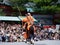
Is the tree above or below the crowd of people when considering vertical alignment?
above

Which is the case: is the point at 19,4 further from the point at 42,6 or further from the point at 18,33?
the point at 18,33

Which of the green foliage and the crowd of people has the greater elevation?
the green foliage

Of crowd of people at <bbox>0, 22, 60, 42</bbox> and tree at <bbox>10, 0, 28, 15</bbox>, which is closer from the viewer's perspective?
crowd of people at <bbox>0, 22, 60, 42</bbox>

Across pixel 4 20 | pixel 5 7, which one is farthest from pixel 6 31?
pixel 5 7

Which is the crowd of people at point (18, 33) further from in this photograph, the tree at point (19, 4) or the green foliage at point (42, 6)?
the tree at point (19, 4)

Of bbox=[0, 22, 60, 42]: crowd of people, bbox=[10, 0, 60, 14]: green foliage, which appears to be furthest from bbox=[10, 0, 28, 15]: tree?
bbox=[0, 22, 60, 42]: crowd of people

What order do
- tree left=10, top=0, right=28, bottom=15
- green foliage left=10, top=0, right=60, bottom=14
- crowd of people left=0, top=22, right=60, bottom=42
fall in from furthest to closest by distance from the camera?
green foliage left=10, top=0, right=60, bottom=14, tree left=10, top=0, right=28, bottom=15, crowd of people left=0, top=22, right=60, bottom=42

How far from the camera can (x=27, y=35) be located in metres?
11.9

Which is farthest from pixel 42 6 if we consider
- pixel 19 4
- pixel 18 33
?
pixel 18 33

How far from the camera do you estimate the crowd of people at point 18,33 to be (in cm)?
1413

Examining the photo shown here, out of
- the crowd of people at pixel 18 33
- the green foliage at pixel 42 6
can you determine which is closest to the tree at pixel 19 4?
the green foliage at pixel 42 6

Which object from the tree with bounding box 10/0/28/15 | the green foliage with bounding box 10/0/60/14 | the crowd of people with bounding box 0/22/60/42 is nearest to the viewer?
the crowd of people with bounding box 0/22/60/42

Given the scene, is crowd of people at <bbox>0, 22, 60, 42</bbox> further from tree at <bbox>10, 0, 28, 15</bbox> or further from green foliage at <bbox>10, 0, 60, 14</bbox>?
tree at <bbox>10, 0, 28, 15</bbox>

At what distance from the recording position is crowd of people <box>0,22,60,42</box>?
14128 mm
